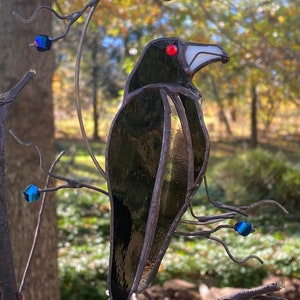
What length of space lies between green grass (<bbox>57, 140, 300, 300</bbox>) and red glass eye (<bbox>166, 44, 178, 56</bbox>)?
238cm

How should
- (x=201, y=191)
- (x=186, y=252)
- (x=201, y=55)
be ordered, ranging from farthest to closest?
(x=201, y=191)
(x=186, y=252)
(x=201, y=55)

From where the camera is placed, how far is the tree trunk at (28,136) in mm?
2170

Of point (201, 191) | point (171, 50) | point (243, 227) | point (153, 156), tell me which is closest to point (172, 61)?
point (171, 50)

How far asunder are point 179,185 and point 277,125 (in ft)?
62.9

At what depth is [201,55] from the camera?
2.97ft

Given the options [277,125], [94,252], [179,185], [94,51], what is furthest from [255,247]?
[277,125]

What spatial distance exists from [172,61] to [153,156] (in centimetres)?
17

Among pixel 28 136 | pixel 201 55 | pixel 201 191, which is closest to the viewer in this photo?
pixel 201 55

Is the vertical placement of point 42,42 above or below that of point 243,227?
above

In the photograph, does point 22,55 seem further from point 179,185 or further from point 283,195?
point 283,195

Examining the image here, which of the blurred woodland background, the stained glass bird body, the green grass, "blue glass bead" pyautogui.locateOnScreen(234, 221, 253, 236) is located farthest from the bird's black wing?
the green grass

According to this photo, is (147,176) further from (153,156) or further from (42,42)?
(42,42)

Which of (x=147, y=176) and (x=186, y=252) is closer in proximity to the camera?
(x=147, y=176)

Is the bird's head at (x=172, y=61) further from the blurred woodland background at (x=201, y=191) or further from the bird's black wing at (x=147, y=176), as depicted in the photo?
the blurred woodland background at (x=201, y=191)
